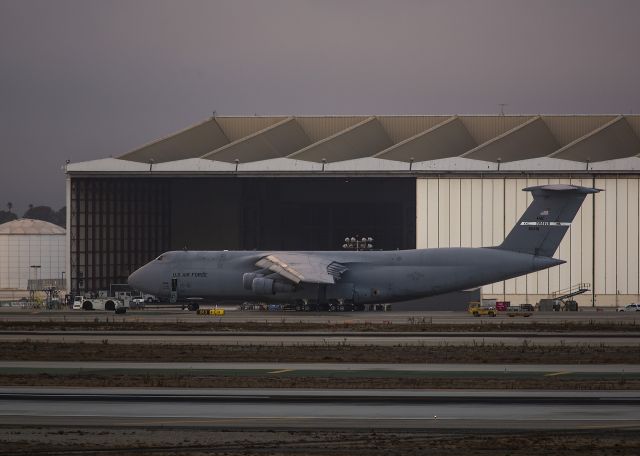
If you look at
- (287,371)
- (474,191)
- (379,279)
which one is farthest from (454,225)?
(287,371)

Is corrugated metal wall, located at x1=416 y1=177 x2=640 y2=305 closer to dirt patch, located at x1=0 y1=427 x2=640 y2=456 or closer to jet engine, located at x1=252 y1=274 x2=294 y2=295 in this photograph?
jet engine, located at x1=252 y1=274 x2=294 y2=295

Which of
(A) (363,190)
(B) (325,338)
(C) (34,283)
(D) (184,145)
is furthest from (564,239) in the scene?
(C) (34,283)

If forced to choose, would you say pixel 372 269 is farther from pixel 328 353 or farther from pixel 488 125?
pixel 488 125

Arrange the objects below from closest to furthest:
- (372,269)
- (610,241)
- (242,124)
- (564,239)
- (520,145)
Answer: (372,269) < (610,241) < (564,239) < (520,145) < (242,124)

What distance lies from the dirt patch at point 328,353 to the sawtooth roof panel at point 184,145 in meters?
55.5

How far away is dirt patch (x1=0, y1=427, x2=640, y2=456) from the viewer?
18500 mm

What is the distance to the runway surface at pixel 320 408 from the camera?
21.2m

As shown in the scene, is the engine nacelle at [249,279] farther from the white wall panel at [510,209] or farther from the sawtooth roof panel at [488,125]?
the sawtooth roof panel at [488,125]

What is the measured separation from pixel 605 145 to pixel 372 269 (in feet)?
117

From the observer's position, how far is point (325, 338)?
43.0 meters

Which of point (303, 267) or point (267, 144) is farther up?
point (267, 144)

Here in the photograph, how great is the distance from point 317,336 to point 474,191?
3950cm

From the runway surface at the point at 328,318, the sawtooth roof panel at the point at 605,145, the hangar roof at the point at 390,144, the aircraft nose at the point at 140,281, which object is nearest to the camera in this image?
the runway surface at the point at 328,318

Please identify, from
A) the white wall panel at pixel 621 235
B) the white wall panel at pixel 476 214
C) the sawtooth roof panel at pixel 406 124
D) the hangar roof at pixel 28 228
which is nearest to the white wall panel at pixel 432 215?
the white wall panel at pixel 476 214
